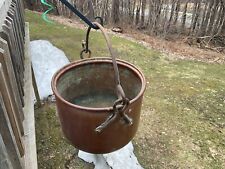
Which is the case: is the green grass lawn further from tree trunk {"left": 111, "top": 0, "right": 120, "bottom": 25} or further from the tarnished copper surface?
tree trunk {"left": 111, "top": 0, "right": 120, "bottom": 25}

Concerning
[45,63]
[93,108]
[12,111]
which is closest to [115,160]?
[93,108]

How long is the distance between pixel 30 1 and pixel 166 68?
145 inches

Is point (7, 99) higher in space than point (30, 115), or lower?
higher

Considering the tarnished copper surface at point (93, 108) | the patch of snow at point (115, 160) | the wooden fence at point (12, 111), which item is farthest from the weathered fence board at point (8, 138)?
the patch of snow at point (115, 160)

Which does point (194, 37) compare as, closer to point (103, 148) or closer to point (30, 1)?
point (30, 1)

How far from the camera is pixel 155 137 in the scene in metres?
2.60

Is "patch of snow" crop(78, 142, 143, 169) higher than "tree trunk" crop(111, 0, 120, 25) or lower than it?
lower

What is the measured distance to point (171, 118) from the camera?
2.85 metres

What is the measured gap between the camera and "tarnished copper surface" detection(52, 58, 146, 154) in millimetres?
1329

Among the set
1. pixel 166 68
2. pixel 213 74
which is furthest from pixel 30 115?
pixel 213 74

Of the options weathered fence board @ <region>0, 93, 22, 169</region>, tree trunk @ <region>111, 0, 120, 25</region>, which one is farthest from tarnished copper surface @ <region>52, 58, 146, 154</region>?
tree trunk @ <region>111, 0, 120, 25</region>

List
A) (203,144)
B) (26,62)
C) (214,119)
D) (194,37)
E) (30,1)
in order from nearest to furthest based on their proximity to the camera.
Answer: (26,62) < (203,144) < (214,119) < (194,37) < (30,1)

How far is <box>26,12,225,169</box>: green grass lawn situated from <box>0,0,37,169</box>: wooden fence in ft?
2.24

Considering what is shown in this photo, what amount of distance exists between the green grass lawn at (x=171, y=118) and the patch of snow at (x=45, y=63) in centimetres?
26
